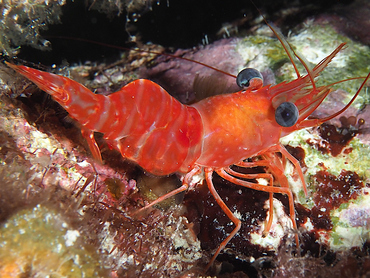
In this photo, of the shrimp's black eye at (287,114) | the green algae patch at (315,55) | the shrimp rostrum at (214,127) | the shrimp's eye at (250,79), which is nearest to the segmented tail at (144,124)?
the shrimp rostrum at (214,127)

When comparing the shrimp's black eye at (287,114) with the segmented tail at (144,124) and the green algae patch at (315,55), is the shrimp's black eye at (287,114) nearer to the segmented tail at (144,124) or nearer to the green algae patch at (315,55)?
the segmented tail at (144,124)

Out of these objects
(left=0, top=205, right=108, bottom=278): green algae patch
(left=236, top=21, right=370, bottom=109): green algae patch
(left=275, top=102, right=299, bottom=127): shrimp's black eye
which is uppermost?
(left=0, top=205, right=108, bottom=278): green algae patch

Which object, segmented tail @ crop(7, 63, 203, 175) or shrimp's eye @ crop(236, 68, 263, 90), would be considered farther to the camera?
shrimp's eye @ crop(236, 68, 263, 90)

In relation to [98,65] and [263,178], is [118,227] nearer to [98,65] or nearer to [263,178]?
[263,178]

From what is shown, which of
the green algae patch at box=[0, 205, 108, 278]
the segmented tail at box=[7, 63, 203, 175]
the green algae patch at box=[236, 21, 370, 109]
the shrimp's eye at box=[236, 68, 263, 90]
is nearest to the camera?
the green algae patch at box=[0, 205, 108, 278]

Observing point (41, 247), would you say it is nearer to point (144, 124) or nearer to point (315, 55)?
point (144, 124)

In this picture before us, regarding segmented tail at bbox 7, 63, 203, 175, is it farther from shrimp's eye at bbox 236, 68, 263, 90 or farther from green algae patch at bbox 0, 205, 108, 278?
green algae patch at bbox 0, 205, 108, 278

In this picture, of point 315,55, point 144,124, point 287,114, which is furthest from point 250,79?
point 315,55

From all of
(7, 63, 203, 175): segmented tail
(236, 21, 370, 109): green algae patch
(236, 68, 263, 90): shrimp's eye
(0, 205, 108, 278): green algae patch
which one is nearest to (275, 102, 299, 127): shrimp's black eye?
(236, 68, 263, 90): shrimp's eye
